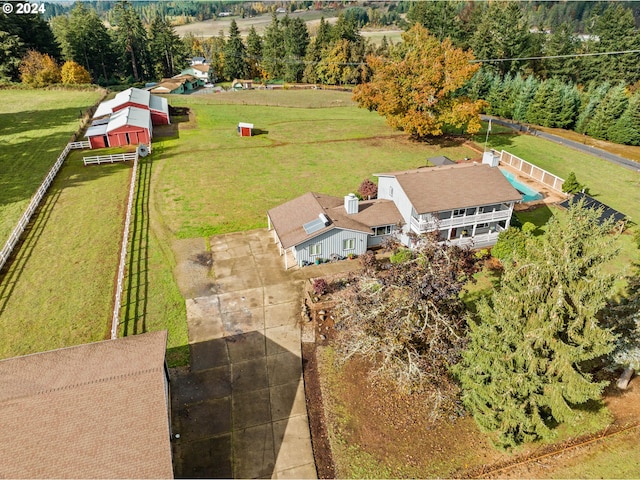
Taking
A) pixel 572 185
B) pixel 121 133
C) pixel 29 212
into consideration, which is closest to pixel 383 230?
pixel 572 185

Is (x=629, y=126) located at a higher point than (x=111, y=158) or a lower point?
higher

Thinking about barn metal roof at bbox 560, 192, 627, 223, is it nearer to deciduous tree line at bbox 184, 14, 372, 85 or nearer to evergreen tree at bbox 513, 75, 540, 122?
evergreen tree at bbox 513, 75, 540, 122

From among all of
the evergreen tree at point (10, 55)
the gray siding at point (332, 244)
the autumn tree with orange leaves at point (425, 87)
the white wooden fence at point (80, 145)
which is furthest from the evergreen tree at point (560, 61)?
the evergreen tree at point (10, 55)

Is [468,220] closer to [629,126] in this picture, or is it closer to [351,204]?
[351,204]

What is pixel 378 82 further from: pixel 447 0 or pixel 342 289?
pixel 447 0

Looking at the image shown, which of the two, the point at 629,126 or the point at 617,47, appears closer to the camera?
the point at 629,126

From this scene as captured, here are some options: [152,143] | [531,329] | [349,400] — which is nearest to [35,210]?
[152,143]
